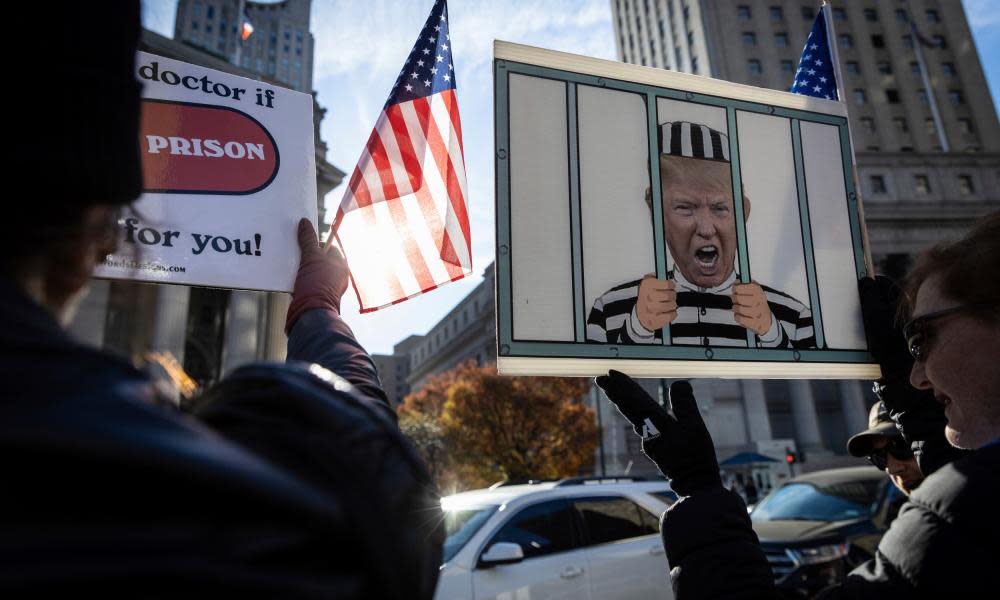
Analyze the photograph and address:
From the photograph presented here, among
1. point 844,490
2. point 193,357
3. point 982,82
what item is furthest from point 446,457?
point 982,82

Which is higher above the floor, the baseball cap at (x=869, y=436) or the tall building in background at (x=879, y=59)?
the tall building in background at (x=879, y=59)

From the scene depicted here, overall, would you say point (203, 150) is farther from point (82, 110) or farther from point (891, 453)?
point (891, 453)

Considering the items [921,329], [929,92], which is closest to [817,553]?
[921,329]

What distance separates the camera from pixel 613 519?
22.0ft

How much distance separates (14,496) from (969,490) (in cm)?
147

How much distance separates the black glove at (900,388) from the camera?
102 inches

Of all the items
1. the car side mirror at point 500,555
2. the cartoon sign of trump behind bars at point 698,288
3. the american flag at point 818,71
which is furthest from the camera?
the car side mirror at point 500,555

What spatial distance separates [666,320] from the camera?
246 centimetres

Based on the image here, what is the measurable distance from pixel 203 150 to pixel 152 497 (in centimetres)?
222

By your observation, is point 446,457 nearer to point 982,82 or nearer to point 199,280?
point 199,280

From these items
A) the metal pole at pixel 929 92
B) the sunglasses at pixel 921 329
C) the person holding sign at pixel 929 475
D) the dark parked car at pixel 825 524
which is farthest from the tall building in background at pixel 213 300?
the metal pole at pixel 929 92

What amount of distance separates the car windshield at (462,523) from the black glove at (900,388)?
158 inches

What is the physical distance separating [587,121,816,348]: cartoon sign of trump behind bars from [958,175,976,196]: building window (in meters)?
52.1

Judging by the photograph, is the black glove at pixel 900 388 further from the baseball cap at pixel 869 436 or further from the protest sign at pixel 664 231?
the baseball cap at pixel 869 436
